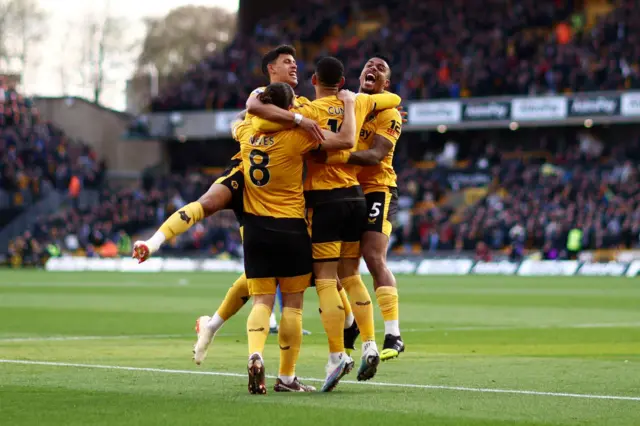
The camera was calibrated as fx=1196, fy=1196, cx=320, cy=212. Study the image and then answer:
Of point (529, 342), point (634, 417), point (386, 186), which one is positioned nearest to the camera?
point (634, 417)

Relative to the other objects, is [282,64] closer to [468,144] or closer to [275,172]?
[275,172]

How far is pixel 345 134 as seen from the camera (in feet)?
30.7

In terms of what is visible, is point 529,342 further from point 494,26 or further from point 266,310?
point 494,26

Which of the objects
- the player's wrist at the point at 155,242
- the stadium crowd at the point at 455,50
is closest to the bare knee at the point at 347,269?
the player's wrist at the point at 155,242

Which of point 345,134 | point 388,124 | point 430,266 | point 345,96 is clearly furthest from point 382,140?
point 430,266

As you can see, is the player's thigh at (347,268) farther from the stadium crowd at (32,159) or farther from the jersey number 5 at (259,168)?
the stadium crowd at (32,159)

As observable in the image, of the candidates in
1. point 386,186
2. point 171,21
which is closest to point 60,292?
point 386,186

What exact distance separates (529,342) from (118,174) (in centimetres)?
4667

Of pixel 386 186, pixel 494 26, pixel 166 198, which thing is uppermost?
pixel 494 26

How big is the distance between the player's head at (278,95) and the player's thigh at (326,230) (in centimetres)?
90

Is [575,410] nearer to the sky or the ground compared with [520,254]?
nearer to the sky

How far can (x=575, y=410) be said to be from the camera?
777 centimetres

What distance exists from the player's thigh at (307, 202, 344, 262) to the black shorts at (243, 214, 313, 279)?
0.27 meters

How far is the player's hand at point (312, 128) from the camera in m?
9.11
